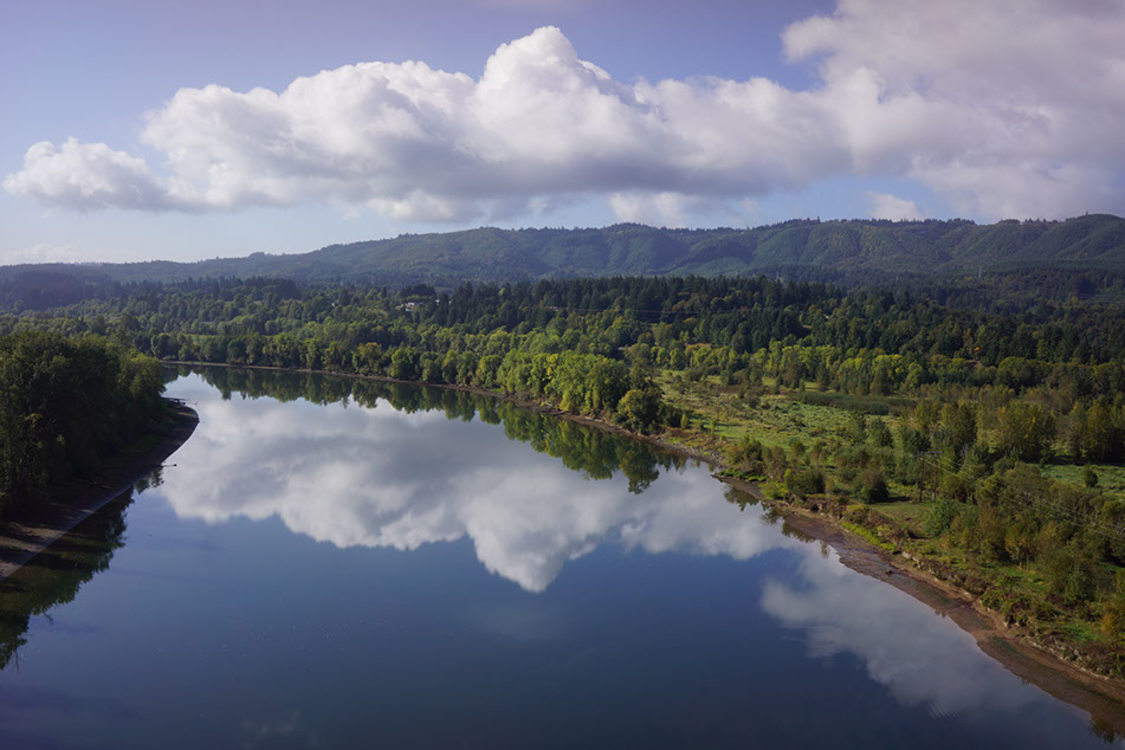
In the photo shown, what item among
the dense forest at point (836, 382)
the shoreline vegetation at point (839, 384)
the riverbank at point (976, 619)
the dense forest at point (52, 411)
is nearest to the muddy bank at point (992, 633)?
the riverbank at point (976, 619)

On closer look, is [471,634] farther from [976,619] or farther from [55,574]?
[976,619]

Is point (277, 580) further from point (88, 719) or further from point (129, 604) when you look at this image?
point (88, 719)

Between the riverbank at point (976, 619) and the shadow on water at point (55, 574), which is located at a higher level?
the shadow on water at point (55, 574)

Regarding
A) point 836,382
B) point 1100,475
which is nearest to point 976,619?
point 1100,475

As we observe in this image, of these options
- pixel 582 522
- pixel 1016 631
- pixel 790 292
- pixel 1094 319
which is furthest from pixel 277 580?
pixel 1094 319

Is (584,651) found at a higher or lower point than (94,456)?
lower

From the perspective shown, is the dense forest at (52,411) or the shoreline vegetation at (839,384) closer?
the shoreline vegetation at (839,384)

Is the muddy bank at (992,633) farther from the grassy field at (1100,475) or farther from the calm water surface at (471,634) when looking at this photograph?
the grassy field at (1100,475)
